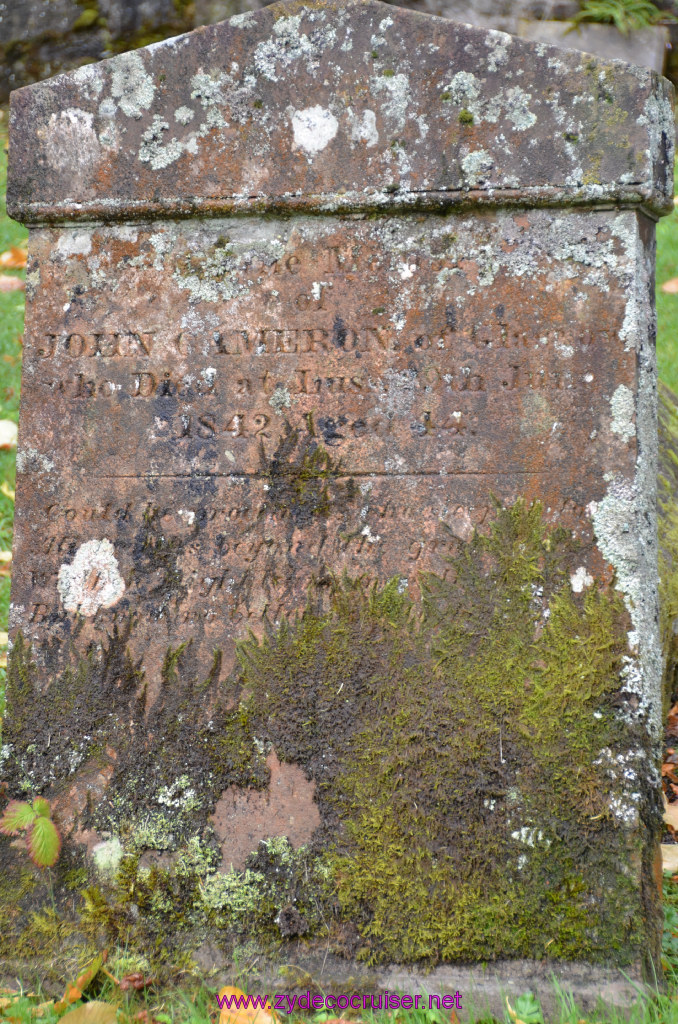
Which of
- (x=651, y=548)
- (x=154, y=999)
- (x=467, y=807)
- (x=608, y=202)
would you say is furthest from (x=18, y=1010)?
(x=608, y=202)

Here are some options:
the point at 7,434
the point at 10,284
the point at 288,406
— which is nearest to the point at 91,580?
the point at 288,406

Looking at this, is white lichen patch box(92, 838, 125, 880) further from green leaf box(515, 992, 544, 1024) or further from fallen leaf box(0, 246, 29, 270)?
fallen leaf box(0, 246, 29, 270)

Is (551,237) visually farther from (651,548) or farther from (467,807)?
(467,807)

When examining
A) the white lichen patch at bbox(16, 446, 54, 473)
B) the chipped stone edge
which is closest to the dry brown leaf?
the white lichen patch at bbox(16, 446, 54, 473)

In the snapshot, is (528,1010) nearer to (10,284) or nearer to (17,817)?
(17,817)

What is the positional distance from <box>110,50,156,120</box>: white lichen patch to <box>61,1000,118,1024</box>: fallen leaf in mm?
2459

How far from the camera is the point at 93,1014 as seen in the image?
7.72 ft

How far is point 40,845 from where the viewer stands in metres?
2.62

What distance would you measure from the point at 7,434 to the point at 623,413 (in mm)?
4253

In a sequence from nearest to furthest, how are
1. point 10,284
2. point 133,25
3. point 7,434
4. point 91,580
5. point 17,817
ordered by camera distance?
1. point 17,817
2. point 91,580
3. point 7,434
4. point 10,284
5. point 133,25

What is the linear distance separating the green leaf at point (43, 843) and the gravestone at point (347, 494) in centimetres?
7

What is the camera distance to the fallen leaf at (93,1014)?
2.31m

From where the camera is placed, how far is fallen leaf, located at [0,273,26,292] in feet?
25.7

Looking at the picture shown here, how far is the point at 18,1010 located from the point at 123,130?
8.14 feet
